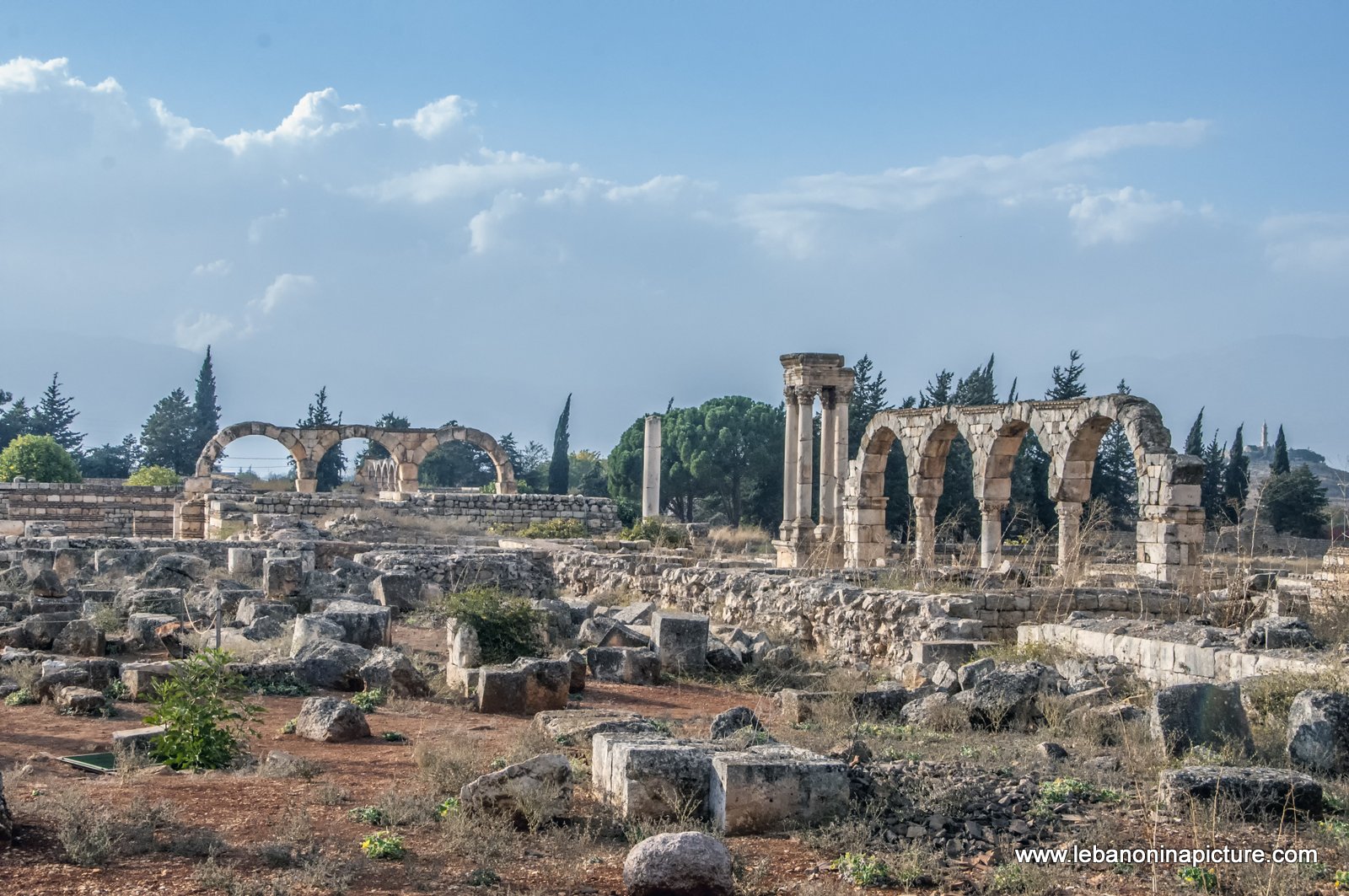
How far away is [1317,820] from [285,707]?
715 centimetres

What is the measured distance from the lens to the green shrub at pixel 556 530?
30.7m

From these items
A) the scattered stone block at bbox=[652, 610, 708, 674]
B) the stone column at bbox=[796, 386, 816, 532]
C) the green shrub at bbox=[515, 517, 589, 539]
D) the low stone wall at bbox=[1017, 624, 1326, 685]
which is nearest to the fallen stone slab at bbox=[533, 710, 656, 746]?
the scattered stone block at bbox=[652, 610, 708, 674]

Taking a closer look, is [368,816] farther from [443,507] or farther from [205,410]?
[205,410]

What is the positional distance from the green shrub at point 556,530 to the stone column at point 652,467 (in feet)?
13.2

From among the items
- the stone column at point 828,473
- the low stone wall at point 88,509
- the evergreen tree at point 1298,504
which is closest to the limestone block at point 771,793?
the stone column at point 828,473

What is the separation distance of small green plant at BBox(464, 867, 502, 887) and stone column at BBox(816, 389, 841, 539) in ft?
76.8

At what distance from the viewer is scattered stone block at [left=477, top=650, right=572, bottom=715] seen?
9867 mm

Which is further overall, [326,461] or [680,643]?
[326,461]

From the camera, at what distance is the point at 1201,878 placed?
529 cm

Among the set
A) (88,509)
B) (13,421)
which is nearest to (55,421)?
(13,421)

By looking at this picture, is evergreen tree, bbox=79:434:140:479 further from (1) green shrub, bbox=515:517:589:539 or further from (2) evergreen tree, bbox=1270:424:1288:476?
(2) evergreen tree, bbox=1270:424:1288:476

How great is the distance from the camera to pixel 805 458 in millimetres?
28234

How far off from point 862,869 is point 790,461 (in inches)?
947

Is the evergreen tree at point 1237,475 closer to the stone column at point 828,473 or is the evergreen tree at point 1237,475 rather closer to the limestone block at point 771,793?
the stone column at point 828,473
